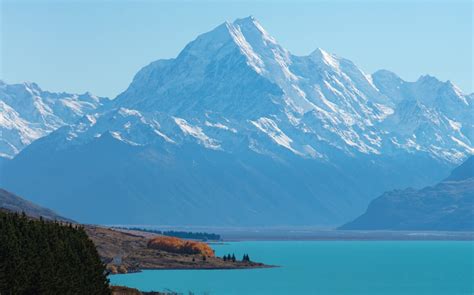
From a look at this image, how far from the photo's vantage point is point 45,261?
408ft

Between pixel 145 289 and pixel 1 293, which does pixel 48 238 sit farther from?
pixel 145 289

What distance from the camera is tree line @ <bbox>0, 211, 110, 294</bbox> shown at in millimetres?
117750

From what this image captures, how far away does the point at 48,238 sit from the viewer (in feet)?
435

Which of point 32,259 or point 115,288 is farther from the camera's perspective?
point 115,288

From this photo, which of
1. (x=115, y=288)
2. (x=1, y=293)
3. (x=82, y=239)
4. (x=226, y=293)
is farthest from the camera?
(x=226, y=293)

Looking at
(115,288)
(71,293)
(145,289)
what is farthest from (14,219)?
(145,289)

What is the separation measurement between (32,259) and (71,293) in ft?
20.8

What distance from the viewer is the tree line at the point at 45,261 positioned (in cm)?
11775

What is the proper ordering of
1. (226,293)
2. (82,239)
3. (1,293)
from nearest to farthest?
(1,293), (82,239), (226,293)

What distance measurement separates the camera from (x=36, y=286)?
12100 centimetres

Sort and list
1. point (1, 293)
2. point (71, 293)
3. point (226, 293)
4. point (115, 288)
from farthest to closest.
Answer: point (226, 293)
point (115, 288)
point (71, 293)
point (1, 293)

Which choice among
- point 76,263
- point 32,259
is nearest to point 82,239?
point 76,263

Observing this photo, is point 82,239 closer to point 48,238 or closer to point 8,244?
point 48,238

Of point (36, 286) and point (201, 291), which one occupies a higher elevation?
point (201, 291)
